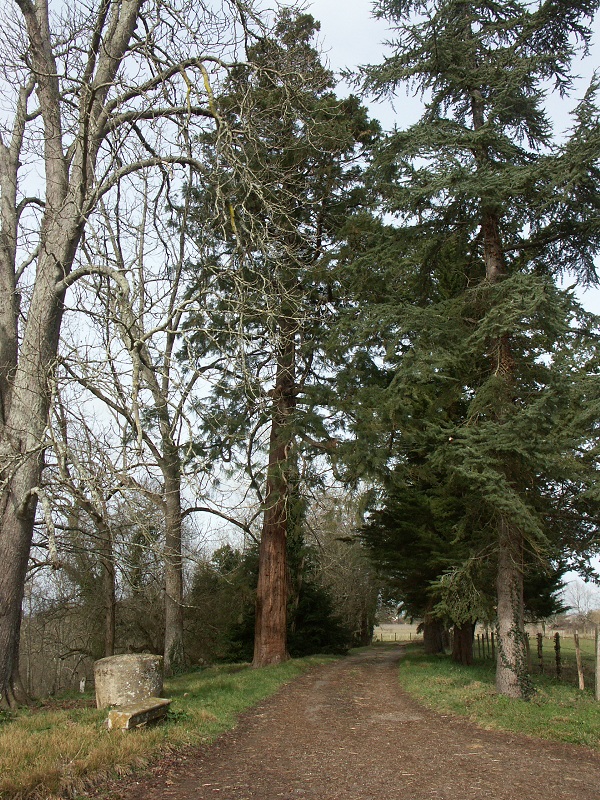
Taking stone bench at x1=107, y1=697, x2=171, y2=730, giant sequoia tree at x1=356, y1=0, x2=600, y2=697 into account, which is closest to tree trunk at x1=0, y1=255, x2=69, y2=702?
stone bench at x1=107, y1=697, x2=171, y2=730

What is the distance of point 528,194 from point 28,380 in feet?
30.8

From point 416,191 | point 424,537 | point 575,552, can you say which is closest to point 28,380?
point 416,191

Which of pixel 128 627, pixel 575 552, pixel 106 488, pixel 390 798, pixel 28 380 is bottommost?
pixel 128 627

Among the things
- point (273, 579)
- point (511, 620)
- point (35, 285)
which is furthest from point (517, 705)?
point (35, 285)

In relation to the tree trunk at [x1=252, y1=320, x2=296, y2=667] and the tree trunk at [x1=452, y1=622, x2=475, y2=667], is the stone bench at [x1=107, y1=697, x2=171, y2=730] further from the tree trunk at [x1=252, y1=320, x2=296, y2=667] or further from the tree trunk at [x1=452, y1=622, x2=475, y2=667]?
the tree trunk at [x1=452, y1=622, x2=475, y2=667]

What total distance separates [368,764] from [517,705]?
3947mm

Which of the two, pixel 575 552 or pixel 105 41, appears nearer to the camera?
pixel 105 41

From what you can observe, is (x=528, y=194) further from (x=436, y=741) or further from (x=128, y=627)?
(x=128, y=627)

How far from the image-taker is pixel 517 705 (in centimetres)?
883

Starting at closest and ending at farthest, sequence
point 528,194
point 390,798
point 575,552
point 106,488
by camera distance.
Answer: point 390,798 < point 106,488 < point 575,552 < point 528,194

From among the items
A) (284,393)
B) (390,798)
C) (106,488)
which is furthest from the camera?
(284,393)

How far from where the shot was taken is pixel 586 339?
9.64m

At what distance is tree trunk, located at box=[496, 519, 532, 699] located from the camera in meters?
9.55

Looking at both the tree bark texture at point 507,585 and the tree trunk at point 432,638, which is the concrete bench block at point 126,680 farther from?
the tree trunk at point 432,638
